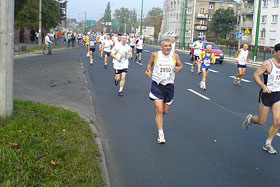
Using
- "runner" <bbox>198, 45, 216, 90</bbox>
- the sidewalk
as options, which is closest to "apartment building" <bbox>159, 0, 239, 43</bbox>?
"runner" <bbox>198, 45, 216, 90</bbox>

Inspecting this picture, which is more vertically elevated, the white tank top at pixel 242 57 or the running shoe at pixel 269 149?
the white tank top at pixel 242 57

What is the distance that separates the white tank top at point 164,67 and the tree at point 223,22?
8357 centimetres

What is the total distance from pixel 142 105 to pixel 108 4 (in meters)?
160

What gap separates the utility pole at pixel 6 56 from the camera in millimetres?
6645

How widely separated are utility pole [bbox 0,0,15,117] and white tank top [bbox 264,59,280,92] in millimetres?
4408

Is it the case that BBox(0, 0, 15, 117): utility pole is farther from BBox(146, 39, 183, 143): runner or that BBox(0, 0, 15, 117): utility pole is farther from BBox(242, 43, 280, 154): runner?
BBox(242, 43, 280, 154): runner

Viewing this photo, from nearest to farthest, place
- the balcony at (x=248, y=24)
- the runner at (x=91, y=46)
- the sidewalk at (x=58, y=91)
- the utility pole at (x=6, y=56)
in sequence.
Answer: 1. the utility pole at (x=6, y=56)
2. the sidewalk at (x=58, y=91)
3. the runner at (x=91, y=46)
4. the balcony at (x=248, y=24)

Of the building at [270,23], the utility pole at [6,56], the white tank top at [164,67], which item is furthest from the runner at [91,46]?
the building at [270,23]

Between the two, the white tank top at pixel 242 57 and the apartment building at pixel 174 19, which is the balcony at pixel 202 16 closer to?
the apartment building at pixel 174 19

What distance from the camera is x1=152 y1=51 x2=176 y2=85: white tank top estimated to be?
22.8ft

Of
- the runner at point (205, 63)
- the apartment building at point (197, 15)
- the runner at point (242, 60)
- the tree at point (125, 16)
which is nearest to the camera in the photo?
the runner at point (205, 63)

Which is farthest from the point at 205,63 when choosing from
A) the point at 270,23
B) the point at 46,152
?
the point at 270,23

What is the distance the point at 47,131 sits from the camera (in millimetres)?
6277

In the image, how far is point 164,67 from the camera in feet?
22.8
